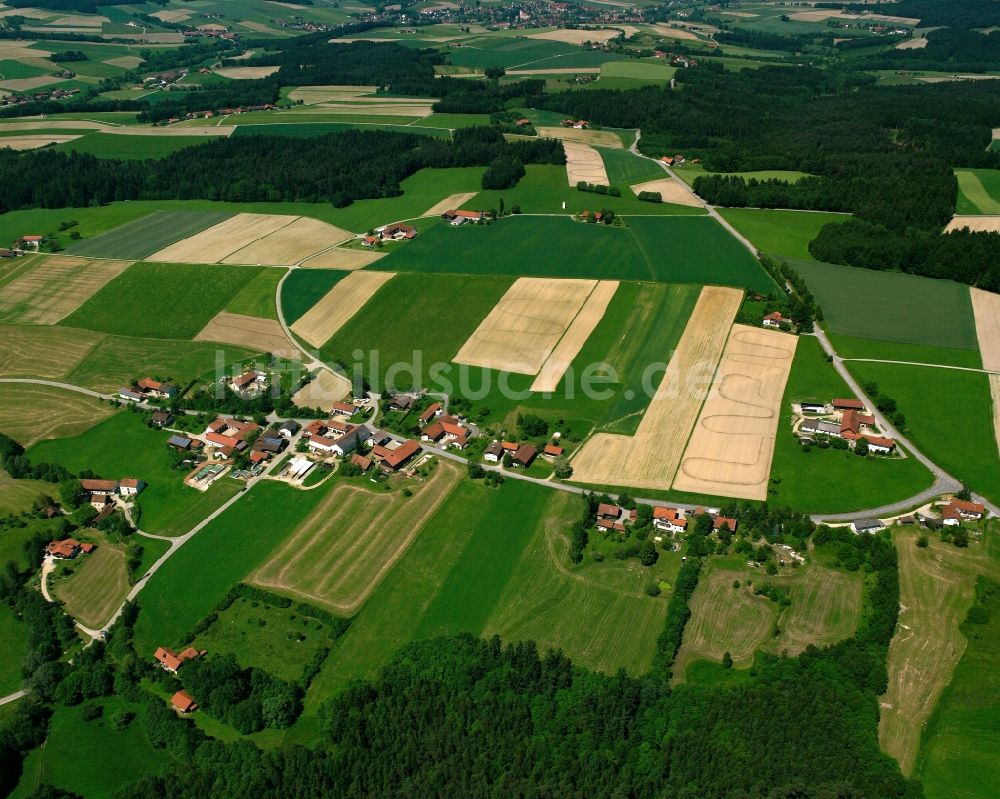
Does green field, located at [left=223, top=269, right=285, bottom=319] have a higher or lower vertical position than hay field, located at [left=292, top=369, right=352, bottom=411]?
higher

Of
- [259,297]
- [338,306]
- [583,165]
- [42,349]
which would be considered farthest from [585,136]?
[42,349]

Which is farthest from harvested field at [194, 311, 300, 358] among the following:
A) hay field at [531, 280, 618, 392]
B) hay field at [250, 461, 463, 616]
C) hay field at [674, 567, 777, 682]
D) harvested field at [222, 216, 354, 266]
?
hay field at [674, 567, 777, 682]

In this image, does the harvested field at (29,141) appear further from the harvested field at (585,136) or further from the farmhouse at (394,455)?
the farmhouse at (394,455)

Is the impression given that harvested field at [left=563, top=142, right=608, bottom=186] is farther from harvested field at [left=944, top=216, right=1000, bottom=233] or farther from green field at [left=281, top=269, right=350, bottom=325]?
harvested field at [left=944, top=216, right=1000, bottom=233]

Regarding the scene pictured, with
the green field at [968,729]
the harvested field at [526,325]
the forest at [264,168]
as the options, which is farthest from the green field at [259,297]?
the green field at [968,729]

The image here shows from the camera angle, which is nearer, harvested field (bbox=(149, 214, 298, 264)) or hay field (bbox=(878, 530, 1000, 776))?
hay field (bbox=(878, 530, 1000, 776))

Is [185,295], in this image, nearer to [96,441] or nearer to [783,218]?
[96,441]
